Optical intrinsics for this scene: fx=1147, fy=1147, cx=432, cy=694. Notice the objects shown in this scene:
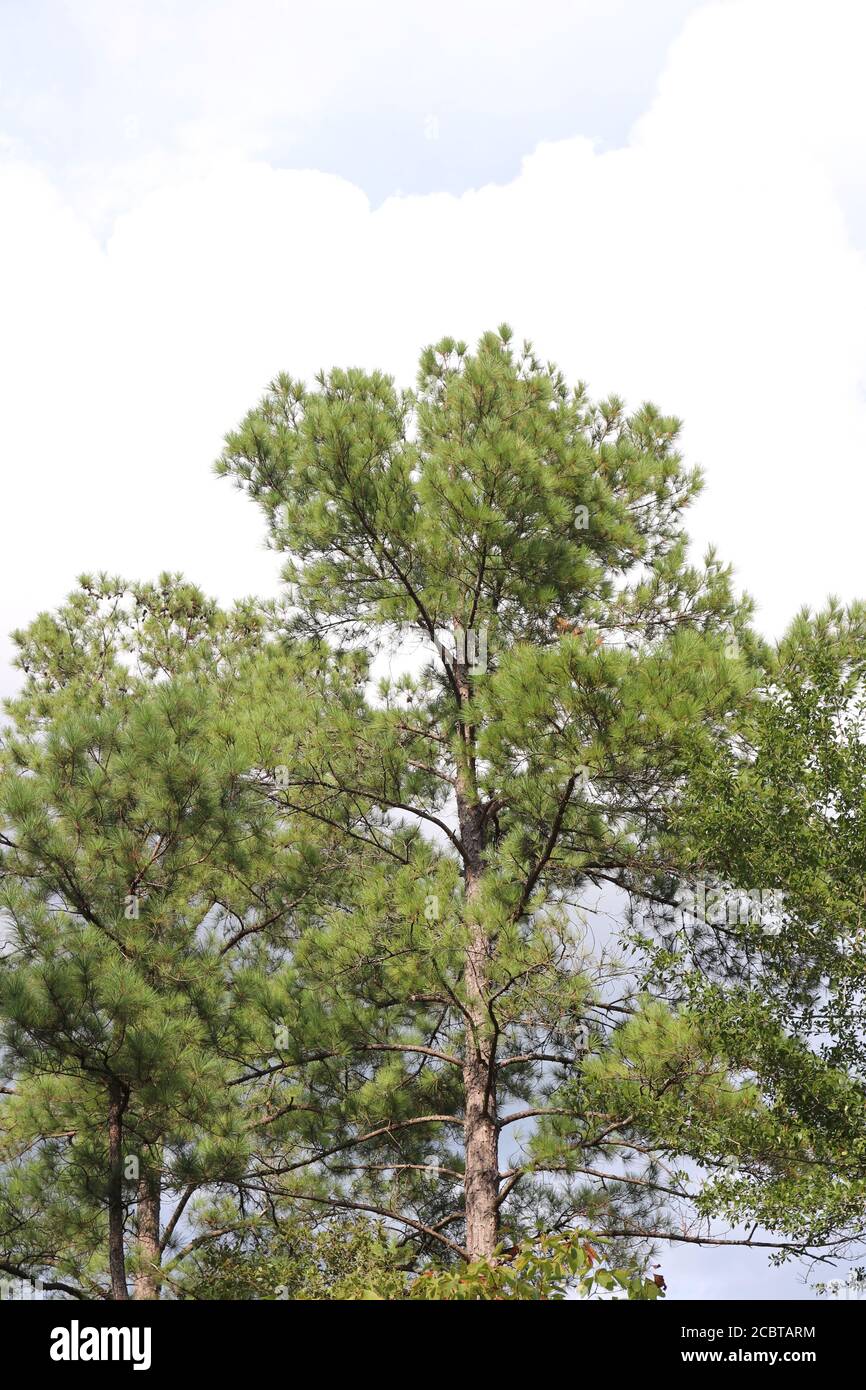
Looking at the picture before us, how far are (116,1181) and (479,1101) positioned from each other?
337 centimetres

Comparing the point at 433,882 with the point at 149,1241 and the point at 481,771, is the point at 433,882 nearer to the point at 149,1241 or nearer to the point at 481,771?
the point at 481,771

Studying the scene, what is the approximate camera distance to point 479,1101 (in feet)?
31.8

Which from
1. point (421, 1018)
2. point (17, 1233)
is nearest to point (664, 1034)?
point (421, 1018)

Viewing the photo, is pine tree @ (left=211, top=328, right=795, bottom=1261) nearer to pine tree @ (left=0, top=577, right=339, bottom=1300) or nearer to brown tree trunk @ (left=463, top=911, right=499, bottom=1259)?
brown tree trunk @ (left=463, top=911, right=499, bottom=1259)

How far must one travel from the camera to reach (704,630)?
11.0 m

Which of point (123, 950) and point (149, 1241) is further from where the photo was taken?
point (149, 1241)

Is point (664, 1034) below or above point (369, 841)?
below

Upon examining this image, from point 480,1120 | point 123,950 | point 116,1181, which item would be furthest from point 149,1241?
point 123,950

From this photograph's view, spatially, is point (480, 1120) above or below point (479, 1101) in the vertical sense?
below

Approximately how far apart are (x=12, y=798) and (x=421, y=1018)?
545 cm

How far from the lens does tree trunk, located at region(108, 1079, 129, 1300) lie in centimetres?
732

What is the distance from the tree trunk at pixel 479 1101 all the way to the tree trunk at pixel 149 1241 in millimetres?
2562

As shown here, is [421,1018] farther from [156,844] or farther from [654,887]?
[156,844]

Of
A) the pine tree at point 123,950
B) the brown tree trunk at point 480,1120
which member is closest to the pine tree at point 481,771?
the brown tree trunk at point 480,1120
